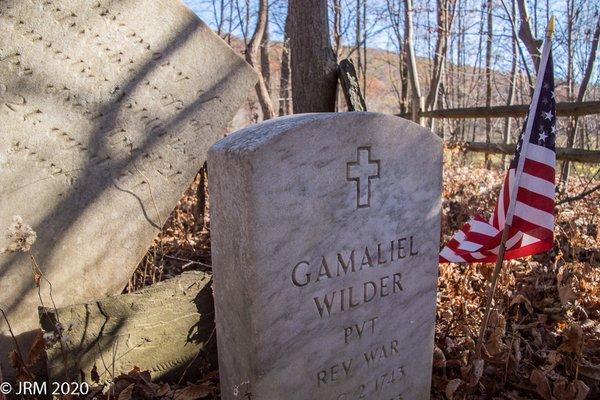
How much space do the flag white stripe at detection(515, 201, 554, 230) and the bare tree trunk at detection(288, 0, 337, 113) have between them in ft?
8.77

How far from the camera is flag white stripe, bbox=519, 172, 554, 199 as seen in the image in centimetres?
228

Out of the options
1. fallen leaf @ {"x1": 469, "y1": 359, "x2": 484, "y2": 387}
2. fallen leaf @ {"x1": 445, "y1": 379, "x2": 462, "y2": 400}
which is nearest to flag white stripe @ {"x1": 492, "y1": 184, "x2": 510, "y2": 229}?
fallen leaf @ {"x1": 469, "y1": 359, "x2": 484, "y2": 387}

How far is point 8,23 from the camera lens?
258cm

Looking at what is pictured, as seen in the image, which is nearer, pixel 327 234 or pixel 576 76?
pixel 327 234

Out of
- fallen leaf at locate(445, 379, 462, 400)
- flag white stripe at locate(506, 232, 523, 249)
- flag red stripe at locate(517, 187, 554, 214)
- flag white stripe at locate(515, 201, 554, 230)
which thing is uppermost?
flag red stripe at locate(517, 187, 554, 214)

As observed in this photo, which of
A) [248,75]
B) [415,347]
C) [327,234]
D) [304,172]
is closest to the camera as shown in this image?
[304,172]

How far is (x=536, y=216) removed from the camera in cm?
229

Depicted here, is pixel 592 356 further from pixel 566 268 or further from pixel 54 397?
pixel 54 397

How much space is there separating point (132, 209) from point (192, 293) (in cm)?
75

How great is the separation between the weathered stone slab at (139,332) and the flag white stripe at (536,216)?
185cm

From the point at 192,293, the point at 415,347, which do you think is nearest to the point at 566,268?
the point at 415,347

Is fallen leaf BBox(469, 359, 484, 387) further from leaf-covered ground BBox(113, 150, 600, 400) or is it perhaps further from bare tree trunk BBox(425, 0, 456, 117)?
bare tree trunk BBox(425, 0, 456, 117)

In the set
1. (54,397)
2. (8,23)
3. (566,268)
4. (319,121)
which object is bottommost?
(54,397)

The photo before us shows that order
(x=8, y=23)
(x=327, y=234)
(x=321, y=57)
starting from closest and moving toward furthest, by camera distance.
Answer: (x=327, y=234) → (x=8, y=23) → (x=321, y=57)
